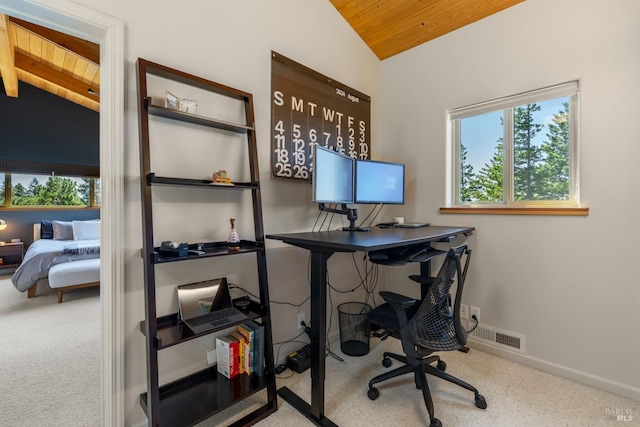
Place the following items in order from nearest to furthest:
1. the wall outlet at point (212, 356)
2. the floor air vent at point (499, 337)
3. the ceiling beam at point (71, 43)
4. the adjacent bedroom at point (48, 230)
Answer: the wall outlet at point (212, 356)
the adjacent bedroom at point (48, 230)
the floor air vent at point (499, 337)
the ceiling beam at point (71, 43)

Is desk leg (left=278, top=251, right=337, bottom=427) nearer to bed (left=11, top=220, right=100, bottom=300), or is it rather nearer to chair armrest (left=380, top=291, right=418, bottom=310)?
chair armrest (left=380, top=291, right=418, bottom=310)

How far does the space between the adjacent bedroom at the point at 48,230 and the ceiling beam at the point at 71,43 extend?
0.01m

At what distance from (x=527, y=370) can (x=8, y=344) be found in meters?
3.94

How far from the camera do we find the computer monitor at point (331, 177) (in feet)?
5.41

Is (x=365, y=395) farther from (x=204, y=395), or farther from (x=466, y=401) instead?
(x=204, y=395)

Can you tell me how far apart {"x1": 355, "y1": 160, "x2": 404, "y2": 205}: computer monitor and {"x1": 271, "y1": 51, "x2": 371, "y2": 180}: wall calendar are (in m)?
0.33

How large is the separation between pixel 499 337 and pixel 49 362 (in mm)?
Result: 3285

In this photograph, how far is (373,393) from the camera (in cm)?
162

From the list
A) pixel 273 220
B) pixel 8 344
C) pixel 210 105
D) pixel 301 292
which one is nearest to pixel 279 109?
pixel 210 105

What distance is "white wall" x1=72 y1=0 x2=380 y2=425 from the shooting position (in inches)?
52.7

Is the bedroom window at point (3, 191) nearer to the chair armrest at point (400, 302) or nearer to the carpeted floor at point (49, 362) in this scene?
the carpeted floor at point (49, 362)

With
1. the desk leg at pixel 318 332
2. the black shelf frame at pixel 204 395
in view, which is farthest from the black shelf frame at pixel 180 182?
the black shelf frame at pixel 204 395

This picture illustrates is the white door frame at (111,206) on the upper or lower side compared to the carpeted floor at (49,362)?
upper

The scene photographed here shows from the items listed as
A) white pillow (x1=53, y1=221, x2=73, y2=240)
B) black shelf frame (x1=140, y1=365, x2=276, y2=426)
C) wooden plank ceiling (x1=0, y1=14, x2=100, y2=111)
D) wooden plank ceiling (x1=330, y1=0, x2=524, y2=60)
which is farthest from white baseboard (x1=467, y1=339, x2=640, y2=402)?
white pillow (x1=53, y1=221, x2=73, y2=240)
